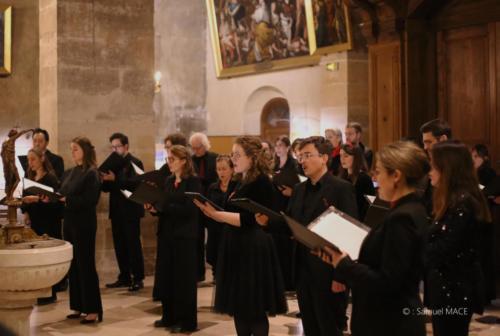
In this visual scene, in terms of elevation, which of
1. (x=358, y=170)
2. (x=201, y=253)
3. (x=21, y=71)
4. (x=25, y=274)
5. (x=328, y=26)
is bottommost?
(x=201, y=253)

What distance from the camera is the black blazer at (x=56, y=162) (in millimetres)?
8297

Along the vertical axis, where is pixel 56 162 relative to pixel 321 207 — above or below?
above

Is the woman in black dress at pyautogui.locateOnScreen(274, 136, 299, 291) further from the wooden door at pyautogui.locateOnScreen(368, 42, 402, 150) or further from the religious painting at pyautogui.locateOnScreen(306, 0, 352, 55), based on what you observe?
the religious painting at pyautogui.locateOnScreen(306, 0, 352, 55)

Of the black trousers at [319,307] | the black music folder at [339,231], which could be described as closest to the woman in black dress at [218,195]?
the black trousers at [319,307]

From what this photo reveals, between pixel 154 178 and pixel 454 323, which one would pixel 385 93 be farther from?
pixel 454 323

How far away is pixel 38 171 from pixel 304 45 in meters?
6.80

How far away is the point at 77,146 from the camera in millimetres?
6770

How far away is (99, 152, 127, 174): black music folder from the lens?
806cm

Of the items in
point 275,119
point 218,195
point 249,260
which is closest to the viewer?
point 249,260

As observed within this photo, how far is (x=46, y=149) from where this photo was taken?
8.61 meters

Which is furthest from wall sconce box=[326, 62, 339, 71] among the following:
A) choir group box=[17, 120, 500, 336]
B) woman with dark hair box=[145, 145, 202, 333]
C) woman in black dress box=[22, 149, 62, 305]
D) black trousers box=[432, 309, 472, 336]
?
black trousers box=[432, 309, 472, 336]

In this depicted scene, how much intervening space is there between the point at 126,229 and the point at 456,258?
5139 mm

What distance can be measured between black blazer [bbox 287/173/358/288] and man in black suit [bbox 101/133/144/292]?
404 centimetres

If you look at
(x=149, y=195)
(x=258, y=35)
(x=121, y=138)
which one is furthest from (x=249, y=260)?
(x=258, y=35)
